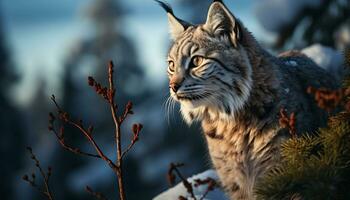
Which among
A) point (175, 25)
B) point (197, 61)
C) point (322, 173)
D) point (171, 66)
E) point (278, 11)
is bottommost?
point (322, 173)

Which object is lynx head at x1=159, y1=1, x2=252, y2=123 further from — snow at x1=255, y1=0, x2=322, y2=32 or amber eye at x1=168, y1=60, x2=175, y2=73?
snow at x1=255, y1=0, x2=322, y2=32

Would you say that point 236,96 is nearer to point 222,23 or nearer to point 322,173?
point 222,23

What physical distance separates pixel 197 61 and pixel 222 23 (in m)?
0.36

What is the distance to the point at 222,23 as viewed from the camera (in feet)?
16.8

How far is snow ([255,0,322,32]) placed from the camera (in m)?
9.12

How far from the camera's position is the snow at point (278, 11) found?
9.12 metres

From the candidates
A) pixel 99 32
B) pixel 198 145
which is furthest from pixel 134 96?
pixel 198 145

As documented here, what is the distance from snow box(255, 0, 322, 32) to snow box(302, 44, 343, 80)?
1.56 meters

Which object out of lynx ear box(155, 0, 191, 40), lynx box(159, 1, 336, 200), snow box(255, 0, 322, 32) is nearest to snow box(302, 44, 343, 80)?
snow box(255, 0, 322, 32)

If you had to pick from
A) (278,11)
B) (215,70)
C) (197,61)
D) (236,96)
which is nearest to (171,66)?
(197,61)

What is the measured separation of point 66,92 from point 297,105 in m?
27.1

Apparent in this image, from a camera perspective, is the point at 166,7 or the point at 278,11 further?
the point at 278,11

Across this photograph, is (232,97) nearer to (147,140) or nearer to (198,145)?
(198,145)

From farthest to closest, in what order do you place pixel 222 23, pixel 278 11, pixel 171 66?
pixel 278 11, pixel 171 66, pixel 222 23
